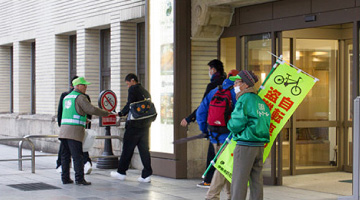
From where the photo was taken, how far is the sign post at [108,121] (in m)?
13.1

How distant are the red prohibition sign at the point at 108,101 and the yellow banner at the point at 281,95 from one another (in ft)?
17.3

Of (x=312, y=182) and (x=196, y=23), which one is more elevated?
(x=196, y=23)

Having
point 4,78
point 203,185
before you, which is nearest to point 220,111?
point 203,185

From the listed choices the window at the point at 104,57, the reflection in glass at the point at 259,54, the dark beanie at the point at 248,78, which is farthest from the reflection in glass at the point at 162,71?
the dark beanie at the point at 248,78

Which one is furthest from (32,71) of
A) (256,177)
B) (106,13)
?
(256,177)

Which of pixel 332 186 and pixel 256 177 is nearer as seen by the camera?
pixel 256 177

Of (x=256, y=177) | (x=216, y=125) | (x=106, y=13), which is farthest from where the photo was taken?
(x=106, y=13)

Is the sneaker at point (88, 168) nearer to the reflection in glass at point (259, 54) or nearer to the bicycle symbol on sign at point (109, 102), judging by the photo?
the bicycle symbol on sign at point (109, 102)

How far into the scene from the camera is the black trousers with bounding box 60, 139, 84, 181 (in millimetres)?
11094

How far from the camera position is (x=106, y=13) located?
15.6 meters

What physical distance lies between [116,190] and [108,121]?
2910mm

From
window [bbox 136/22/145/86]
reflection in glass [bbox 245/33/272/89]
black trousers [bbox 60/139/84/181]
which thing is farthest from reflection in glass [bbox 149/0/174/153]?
window [bbox 136/22/145/86]

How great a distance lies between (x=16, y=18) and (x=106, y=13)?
6.04 meters

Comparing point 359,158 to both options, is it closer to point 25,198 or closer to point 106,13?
point 25,198
